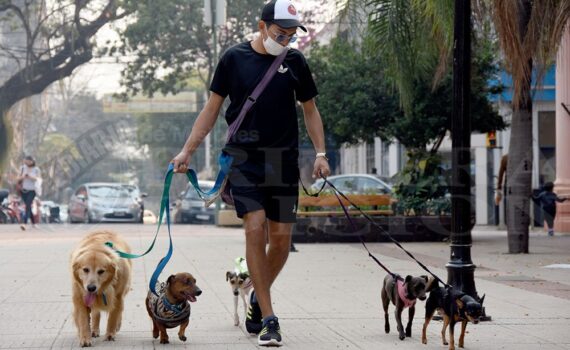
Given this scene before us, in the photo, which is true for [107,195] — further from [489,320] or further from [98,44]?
[489,320]

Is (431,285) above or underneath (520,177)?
underneath

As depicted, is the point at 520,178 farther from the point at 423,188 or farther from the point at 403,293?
the point at 403,293

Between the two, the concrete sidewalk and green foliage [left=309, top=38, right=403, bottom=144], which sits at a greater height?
green foliage [left=309, top=38, right=403, bottom=144]

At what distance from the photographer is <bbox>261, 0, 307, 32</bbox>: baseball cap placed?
7551mm

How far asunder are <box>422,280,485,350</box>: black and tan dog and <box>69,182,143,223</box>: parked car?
106 feet

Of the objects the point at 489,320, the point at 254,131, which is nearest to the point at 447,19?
the point at 489,320

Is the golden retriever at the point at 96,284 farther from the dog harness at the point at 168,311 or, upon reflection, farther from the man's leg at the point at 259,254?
the man's leg at the point at 259,254

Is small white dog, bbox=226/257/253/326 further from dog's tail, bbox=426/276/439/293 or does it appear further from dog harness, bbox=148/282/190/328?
dog's tail, bbox=426/276/439/293

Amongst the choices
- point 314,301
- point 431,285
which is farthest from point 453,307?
point 314,301

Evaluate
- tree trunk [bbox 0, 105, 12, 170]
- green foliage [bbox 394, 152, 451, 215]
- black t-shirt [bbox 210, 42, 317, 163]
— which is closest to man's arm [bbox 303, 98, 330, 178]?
black t-shirt [bbox 210, 42, 317, 163]

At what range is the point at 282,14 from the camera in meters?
7.55

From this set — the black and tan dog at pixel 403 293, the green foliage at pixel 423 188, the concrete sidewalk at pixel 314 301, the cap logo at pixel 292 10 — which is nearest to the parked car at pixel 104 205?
the green foliage at pixel 423 188

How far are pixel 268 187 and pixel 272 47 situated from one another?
3.05 ft

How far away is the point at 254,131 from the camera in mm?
7676
